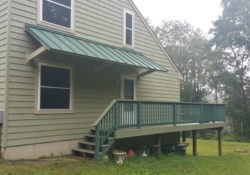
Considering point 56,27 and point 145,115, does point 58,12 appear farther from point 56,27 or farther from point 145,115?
point 145,115

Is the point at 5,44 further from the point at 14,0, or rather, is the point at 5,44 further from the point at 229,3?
the point at 229,3

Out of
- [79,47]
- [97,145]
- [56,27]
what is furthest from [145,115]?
[56,27]

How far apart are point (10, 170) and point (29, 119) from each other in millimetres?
2057

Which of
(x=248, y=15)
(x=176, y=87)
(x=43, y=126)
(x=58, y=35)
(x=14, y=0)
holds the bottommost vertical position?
(x=43, y=126)

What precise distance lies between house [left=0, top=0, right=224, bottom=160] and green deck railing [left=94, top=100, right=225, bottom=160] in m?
0.03

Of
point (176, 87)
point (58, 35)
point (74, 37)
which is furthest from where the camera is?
point (176, 87)

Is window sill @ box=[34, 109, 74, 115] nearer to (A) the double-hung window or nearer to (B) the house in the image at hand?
(B) the house

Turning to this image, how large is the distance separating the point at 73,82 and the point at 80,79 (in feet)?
1.17

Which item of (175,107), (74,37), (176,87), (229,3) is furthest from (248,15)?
(74,37)

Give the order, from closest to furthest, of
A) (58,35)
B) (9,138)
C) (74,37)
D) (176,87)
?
(9,138) → (58,35) → (74,37) → (176,87)

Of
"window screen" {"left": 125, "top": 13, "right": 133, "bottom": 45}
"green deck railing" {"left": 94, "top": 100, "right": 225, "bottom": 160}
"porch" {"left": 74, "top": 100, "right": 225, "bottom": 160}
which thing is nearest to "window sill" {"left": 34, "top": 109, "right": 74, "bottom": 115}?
"porch" {"left": 74, "top": 100, "right": 225, "bottom": 160}

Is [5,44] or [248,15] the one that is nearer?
[5,44]

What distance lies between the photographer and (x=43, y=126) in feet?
30.5

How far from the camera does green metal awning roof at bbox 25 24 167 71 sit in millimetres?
8602
